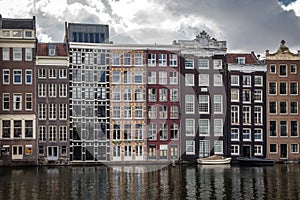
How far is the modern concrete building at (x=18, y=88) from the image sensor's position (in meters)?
73.6

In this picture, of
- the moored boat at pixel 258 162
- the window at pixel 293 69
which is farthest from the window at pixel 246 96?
the moored boat at pixel 258 162

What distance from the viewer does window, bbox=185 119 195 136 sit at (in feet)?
258

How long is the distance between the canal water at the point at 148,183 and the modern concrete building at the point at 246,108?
32.8 feet

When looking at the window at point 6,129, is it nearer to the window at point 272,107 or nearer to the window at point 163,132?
the window at point 163,132

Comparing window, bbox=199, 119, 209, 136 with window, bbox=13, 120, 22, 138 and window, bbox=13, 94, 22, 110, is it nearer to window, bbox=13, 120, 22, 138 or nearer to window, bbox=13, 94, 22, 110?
window, bbox=13, 120, 22, 138

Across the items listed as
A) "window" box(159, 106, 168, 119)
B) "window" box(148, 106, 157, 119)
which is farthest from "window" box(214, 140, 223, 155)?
"window" box(148, 106, 157, 119)

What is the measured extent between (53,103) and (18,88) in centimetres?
509

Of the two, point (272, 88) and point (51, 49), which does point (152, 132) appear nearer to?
point (51, 49)

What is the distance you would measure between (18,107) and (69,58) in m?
9.54

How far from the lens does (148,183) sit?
51031mm

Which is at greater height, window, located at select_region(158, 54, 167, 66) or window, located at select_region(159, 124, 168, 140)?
window, located at select_region(158, 54, 167, 66)

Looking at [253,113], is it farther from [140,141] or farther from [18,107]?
[18,107]

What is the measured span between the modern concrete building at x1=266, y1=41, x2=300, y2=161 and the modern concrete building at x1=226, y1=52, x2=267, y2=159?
1.11 m

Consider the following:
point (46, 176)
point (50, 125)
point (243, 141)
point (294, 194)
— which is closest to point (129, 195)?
point (294, 194)
